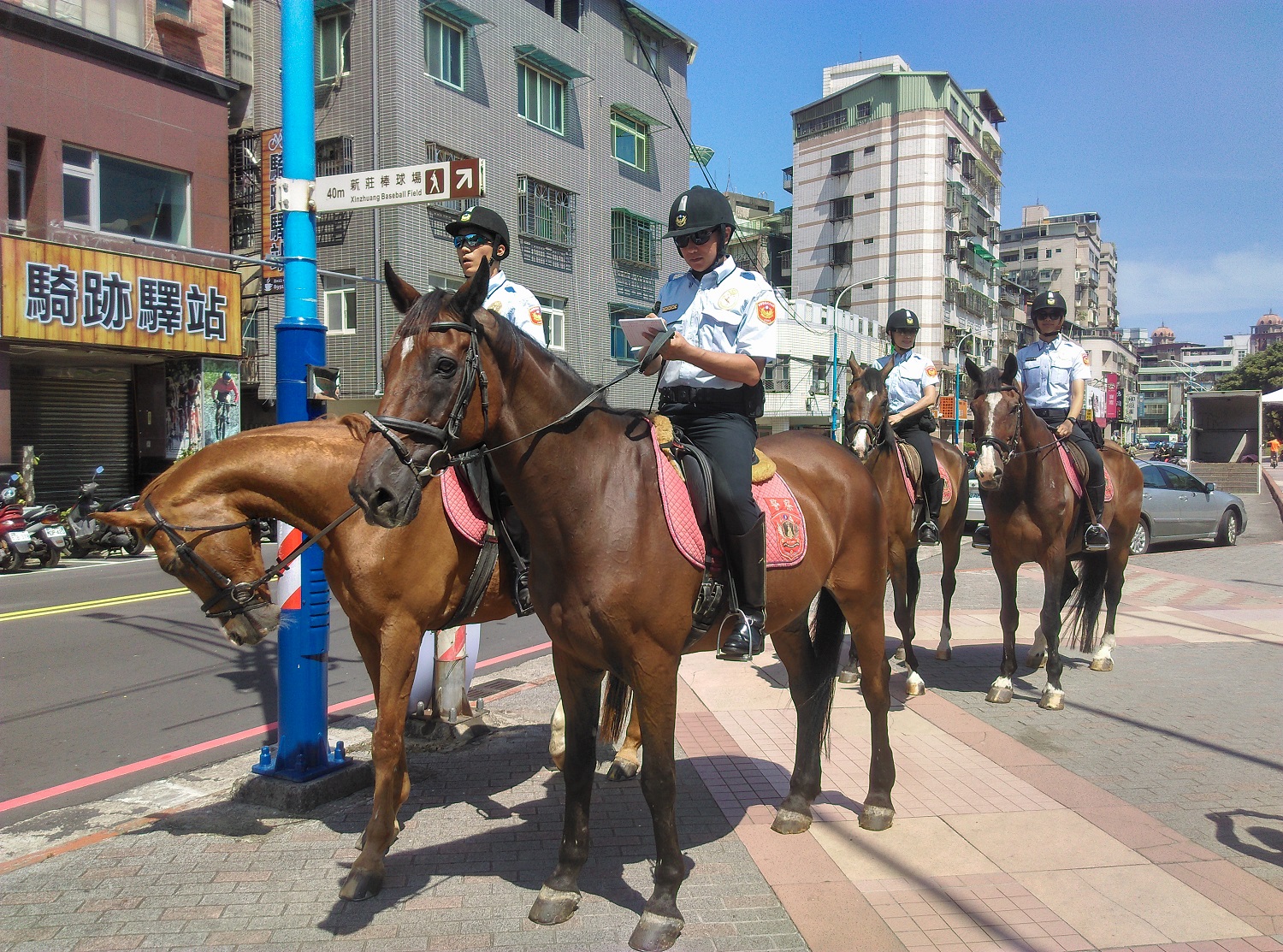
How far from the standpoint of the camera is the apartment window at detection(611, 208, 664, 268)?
31.5 metres

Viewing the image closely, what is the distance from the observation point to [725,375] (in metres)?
3.69

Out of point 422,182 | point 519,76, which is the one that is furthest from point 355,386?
point 422,182

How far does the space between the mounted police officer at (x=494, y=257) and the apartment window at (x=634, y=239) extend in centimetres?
2672

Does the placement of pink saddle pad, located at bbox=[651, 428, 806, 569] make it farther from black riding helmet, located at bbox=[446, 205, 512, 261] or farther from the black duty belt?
black riding helmet, located at bbox=[446, 205, 512, 261]

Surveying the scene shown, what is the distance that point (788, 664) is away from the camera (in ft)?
16.0

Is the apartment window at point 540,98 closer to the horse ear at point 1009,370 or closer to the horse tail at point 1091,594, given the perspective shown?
the horse ear at point 1009,370

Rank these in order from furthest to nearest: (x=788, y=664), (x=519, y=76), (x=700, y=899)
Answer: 1. (x=519, y=76)
2. (x=788, y=664)
3. (x=700, y=899)

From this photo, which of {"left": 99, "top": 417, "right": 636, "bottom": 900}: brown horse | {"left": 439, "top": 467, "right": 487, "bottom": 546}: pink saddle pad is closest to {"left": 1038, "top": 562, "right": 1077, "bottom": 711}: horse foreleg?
{"left": 439, "top": 467, "right": 487, "bottom": 546}: pink saddle pad

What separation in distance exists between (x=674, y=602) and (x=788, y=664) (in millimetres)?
1598

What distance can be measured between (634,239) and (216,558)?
29.6m

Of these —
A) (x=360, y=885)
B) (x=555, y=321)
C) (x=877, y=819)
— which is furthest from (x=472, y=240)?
(x=555, y=321)

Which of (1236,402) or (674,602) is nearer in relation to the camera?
(674,602)

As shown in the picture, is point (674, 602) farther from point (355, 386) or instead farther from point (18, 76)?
point (355, 386)

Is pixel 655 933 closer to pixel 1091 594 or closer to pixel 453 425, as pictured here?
pixel 453 425
